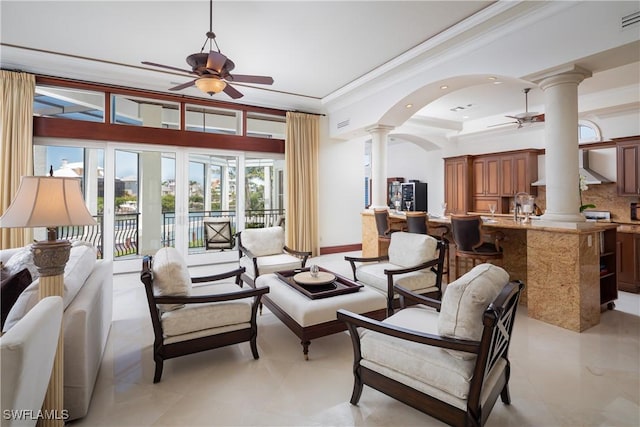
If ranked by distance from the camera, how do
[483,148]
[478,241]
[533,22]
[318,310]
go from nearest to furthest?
[318,310]
[533,22]
[478,241]
[483,148]

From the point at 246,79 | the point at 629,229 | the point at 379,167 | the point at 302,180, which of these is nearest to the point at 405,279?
the point at 246,79

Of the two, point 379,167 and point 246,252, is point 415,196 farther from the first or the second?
point 246,252

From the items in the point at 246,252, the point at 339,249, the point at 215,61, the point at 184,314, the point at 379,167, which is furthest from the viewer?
the point at 339,249

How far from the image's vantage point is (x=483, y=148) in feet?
27.1

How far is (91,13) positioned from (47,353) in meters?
3.70

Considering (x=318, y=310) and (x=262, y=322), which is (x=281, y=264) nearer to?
(x=262, y=322)

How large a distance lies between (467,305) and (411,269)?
162 cm

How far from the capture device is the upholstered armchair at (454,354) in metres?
1.52

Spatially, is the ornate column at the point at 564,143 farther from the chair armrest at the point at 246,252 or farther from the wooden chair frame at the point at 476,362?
Answer: the chair armrest at the point at 246,252

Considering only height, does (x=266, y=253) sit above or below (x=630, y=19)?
below

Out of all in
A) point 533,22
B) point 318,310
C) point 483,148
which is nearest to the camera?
point 318,310

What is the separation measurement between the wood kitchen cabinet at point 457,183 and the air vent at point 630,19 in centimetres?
539

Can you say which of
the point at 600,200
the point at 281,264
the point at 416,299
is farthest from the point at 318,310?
the point at 600,200

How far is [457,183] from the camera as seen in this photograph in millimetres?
8344
